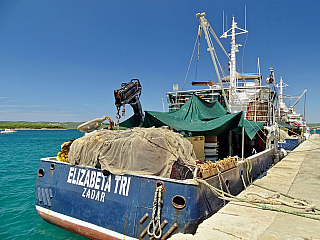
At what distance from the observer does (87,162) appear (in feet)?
21.7

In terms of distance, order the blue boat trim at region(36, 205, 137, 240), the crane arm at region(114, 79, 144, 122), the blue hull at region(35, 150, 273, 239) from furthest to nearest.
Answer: the crane arm at region(114, 79, 144, 122), the blue boat trim at region(36, 205, 137, 240), the blue hull at region(35, 150, 273, 239)

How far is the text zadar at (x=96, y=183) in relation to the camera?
591cm

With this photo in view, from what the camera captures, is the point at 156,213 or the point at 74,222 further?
the point at 74,222

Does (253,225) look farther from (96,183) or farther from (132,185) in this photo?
(96,183)

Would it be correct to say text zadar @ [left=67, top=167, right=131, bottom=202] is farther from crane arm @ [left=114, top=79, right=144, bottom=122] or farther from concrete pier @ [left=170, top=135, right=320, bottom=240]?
crane arm @ [left=114, top=79, right=144, bottom=122]

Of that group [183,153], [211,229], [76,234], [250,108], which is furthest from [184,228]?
[250,108]

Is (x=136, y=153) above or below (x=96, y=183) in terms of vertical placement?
above

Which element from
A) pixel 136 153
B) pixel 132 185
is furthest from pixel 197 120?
pixel 132 185

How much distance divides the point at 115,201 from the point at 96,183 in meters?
0.80

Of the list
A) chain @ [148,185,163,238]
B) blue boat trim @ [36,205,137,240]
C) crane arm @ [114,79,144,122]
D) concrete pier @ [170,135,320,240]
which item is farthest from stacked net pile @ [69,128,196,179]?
crane arm @ [114,79,144,122]

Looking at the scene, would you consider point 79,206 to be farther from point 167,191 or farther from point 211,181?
point 211,181

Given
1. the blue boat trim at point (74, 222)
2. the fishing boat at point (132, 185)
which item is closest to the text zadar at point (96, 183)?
the fishing boat at point (132, 185)

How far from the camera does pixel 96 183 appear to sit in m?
6.37

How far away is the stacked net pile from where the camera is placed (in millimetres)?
5828
